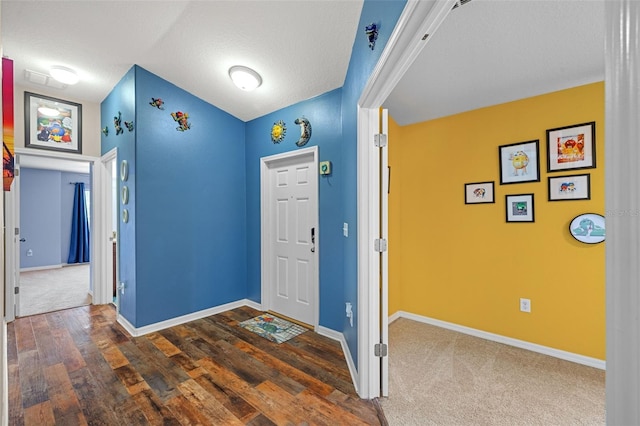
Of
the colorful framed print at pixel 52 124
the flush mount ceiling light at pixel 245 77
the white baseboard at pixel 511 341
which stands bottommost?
the white baseboard at pixel 511 341

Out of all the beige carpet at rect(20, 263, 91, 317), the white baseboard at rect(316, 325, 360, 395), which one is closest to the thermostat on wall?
the white baseboard at rect(316, 325, 360, 395)

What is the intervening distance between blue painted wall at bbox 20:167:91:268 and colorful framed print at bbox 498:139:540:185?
335 inches

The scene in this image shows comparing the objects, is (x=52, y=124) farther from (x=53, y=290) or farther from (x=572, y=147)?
(x=572, y=147)

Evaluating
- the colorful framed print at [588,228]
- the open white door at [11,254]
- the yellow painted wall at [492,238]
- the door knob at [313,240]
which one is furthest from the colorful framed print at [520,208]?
the open white door at [11,254]

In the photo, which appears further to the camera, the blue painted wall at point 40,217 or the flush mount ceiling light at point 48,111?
the blue painted wall at point 40,217

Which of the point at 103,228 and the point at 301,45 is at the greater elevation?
the point at 301,45

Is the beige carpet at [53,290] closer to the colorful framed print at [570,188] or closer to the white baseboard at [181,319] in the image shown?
the white baseboard at [181,319]

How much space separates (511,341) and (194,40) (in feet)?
12.9

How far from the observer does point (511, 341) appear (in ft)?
8.57

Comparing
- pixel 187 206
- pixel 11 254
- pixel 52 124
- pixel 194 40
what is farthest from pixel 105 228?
pixel 194 40

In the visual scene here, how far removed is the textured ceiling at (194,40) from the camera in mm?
2094

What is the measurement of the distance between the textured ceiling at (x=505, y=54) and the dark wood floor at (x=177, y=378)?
8.15 feet

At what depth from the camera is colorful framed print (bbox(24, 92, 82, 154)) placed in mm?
→ 3189

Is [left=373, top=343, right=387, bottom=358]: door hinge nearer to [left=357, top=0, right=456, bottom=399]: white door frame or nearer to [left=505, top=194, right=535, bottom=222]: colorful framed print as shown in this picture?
[left=357, top=0, right=456, bottom=399]: white door frame
